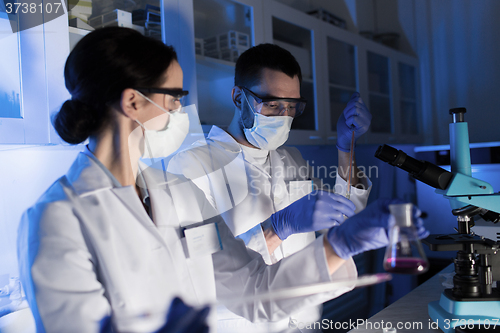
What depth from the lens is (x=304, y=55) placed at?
2.37 m

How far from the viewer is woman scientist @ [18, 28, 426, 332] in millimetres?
812

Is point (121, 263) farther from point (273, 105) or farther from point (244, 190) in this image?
point (273, 105)

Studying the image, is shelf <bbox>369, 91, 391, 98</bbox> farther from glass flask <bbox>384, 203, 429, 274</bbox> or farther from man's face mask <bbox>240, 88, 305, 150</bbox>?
glass flask <bbox>384, 203, 429, 274</bbox>

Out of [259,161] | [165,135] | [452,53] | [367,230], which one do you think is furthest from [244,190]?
[452,53]

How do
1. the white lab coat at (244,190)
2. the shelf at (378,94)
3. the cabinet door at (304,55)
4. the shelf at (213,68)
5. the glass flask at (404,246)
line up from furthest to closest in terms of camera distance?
1. the shelf at (378,94)
2. the cabinet door at (304,55)
3. the shelf at (213,68)
4. the white lab coat at (244,190)
5. the glass flask at (404,246)

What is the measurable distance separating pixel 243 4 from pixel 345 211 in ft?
4.36

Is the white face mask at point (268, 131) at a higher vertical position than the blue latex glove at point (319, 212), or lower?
higher

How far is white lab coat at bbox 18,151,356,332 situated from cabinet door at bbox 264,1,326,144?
1.20 m

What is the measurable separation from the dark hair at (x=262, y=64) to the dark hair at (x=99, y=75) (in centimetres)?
60

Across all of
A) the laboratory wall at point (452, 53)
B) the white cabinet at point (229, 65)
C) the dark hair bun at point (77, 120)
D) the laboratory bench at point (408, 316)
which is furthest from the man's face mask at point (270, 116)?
the laboratory wall at point (452, 53)

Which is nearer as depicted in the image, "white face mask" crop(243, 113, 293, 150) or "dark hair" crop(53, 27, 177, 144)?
"dark hair" crop(53, 27, 177, 144)

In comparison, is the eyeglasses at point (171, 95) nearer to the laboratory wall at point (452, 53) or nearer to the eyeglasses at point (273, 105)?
the eyeglasses at point (273, 105)

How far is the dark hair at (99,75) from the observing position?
926 millimetres

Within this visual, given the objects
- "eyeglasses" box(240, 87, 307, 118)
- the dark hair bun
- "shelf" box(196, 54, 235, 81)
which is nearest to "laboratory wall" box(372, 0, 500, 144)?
"shelf" box(196, 54, 235, 81)
